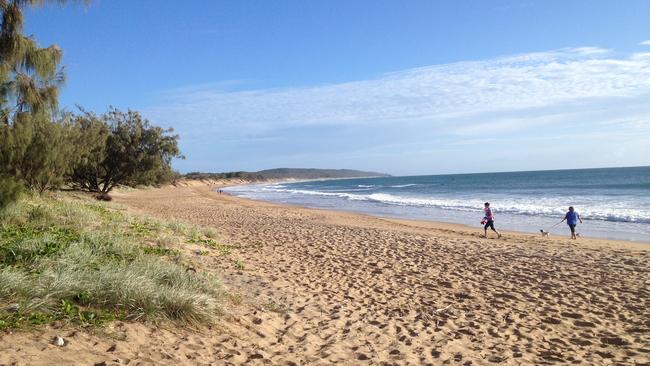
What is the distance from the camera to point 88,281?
4.75 meters

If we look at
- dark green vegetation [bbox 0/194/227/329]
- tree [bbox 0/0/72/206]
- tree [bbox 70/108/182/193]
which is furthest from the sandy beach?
tree [bbox 70/108/182/193]

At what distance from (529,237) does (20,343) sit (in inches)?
597

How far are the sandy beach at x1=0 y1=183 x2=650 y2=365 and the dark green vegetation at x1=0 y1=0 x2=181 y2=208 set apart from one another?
441 centimetres

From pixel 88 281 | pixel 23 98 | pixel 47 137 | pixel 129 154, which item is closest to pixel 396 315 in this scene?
pixel 88 281

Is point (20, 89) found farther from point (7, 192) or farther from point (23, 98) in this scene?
point (7, 192)

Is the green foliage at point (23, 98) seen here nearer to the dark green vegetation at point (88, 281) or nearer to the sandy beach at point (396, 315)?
the dark green vegetation at point (88, 281)

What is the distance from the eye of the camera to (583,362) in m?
4.77

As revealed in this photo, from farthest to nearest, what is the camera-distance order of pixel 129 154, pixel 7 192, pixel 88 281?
1. pixel 129 154
2. pixel 7 192
3. pixel 88 281

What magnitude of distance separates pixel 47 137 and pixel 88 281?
10.9 metres

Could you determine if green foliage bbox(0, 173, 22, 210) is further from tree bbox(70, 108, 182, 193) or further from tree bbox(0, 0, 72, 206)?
tree bbox(70, 108, 182, 193)

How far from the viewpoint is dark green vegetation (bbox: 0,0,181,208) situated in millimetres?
7719

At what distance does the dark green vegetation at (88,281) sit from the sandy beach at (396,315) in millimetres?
259

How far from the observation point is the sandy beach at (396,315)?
4148mm

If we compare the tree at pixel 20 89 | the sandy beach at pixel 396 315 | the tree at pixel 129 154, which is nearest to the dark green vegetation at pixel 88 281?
the sandy beach at pixel 396 315
